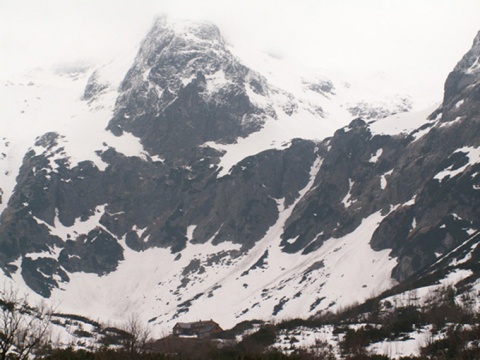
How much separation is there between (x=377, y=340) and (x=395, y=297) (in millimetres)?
51877

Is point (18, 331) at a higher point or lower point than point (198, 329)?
higher

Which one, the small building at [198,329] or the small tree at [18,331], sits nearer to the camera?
the small tree at [18,331]

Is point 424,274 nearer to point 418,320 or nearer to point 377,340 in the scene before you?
point 418,320

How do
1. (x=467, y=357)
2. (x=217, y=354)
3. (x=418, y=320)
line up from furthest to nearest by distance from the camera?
(x=418, y=320) → (x=217, y=354) → (x=467, y=357)

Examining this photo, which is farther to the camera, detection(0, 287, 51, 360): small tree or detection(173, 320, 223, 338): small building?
detection(173, 320, 223, 338): small building

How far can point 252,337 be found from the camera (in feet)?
429

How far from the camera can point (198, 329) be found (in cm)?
18500

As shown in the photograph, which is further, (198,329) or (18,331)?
(198,329)

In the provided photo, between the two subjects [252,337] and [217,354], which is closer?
[217,354]

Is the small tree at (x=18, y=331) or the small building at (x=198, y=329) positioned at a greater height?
the small tree at (x=18, y=331)

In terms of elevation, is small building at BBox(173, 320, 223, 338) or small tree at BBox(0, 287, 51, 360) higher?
small tree at BBox(0, 287, 51, 360)

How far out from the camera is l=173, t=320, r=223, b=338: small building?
590 feet

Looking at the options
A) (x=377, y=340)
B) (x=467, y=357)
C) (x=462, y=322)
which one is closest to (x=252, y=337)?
(x=377, y=340)

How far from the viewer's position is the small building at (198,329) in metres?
180
